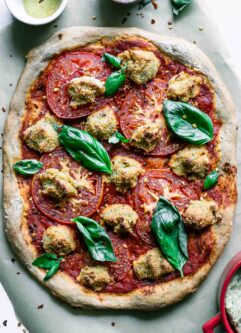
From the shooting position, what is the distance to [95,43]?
6027 mm

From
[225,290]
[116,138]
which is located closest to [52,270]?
[116,138]

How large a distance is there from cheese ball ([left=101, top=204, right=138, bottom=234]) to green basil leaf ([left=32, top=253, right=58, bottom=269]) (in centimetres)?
60

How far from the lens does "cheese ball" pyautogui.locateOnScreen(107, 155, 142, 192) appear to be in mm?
5750

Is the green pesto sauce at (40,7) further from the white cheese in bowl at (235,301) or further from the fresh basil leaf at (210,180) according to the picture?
the white cheese in bowl at (235,301)

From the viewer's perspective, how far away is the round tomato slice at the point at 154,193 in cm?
581

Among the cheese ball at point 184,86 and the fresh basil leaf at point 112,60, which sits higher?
the fresh basil leaf at point 112,60

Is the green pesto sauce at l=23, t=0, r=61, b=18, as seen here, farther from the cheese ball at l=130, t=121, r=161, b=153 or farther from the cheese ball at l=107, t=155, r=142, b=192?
the cheese ball at l=107, t=155, r=142, b=192

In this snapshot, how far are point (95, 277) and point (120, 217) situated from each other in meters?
0.61

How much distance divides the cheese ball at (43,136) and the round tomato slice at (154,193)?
89cm

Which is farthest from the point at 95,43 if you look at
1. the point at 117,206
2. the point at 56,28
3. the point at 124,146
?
the point at 117,206

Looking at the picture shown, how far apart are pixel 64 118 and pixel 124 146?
616 millimetres

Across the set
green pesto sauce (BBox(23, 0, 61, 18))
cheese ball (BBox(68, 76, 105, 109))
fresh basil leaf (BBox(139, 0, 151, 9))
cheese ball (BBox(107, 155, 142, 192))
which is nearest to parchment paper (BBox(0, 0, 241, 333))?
fresh basil leaf (BBox(139, 0, 151, 9))

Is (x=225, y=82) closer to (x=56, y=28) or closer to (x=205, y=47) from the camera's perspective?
(x=205, y=47)

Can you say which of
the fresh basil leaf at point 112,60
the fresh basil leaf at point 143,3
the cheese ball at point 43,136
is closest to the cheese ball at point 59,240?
the cheese ball at point 43,136
